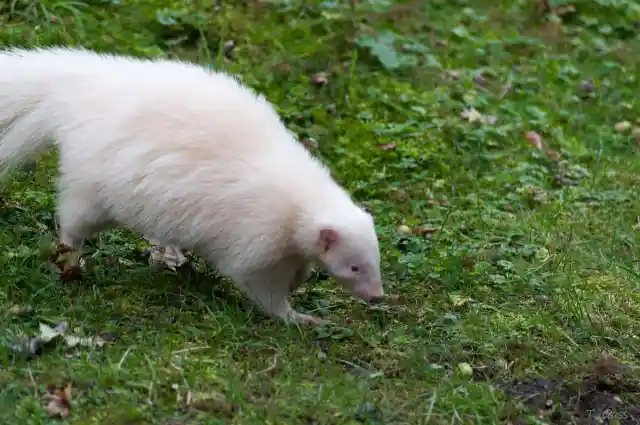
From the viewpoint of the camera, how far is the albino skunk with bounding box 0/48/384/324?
180 inches

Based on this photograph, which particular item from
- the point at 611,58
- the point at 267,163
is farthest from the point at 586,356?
the point at 611,58

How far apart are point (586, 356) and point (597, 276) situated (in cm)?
93

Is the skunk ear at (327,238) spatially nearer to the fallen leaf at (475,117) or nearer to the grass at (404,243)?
the grass at (404,243)

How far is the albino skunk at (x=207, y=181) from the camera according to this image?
4.57m

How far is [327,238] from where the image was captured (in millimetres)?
4555

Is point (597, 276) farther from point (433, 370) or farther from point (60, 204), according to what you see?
point (60, 204)

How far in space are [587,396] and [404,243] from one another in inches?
67.9

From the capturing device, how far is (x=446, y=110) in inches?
287

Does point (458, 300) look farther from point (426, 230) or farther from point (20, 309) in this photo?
point (20, 309)

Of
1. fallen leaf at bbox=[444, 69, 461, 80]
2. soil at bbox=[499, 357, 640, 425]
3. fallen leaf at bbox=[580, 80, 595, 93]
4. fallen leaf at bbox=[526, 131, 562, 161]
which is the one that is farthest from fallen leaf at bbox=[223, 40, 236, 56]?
soil at bbox=[499, 357, 640, 425]

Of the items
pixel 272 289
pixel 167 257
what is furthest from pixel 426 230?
pixel 167 257

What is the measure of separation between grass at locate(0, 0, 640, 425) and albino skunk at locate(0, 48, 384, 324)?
26cm

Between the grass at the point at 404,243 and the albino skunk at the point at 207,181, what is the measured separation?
0.86ft

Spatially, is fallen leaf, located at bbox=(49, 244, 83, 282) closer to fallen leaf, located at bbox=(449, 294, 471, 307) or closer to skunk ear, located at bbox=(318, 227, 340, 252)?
skunk ear, located at bbox=(318, 227, 340, 252)
